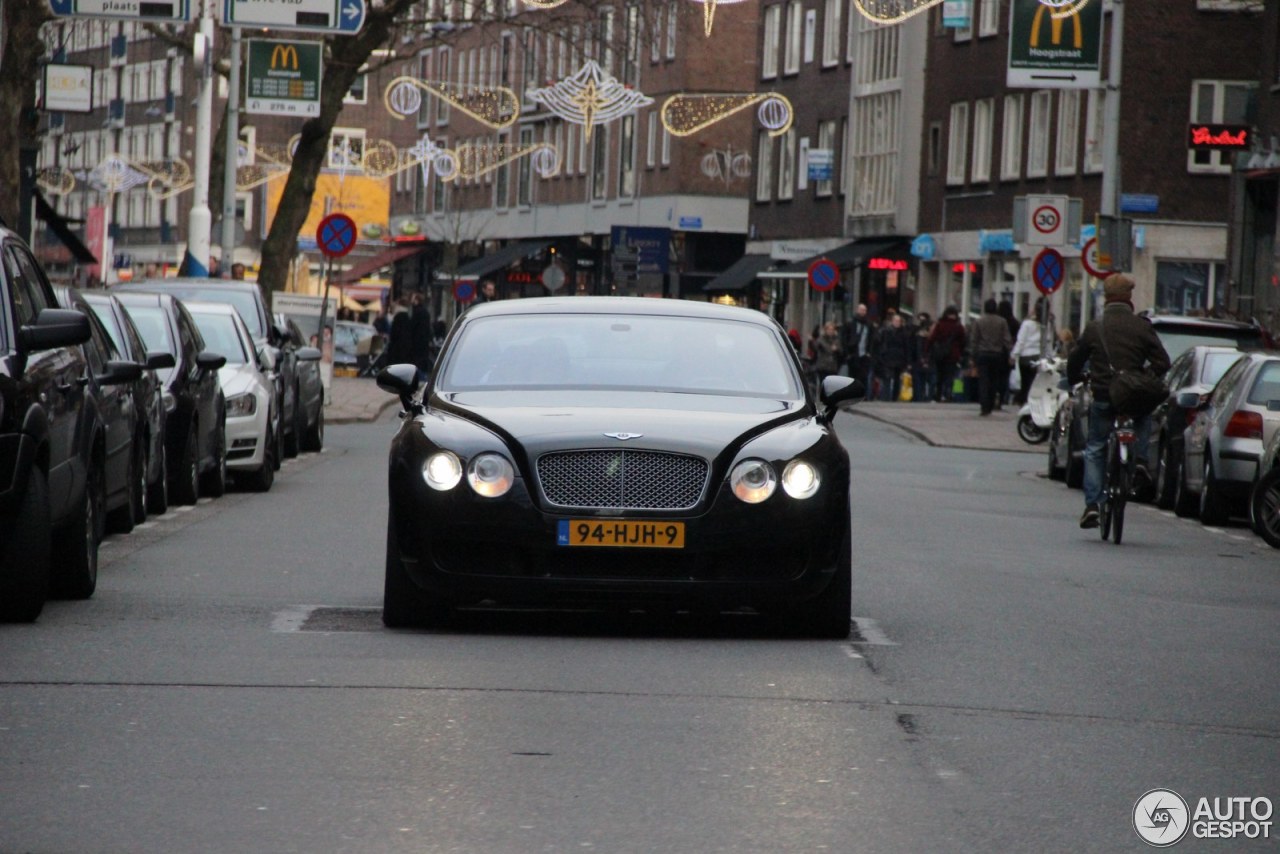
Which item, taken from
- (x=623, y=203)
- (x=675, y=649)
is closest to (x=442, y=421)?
(x=675, y=649)

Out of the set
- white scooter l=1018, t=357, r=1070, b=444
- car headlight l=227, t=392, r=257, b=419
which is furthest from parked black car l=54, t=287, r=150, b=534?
white scooter l=1018, t=357, r=1070, b=444

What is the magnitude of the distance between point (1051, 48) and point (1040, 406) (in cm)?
473

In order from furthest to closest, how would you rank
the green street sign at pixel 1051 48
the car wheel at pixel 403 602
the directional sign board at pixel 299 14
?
the directional sign board at pixel 299 14 < the green street sign at pixel 1051 48 < the car wheel at pixel 403 602

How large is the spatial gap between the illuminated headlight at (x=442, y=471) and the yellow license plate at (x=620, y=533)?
1.55ft

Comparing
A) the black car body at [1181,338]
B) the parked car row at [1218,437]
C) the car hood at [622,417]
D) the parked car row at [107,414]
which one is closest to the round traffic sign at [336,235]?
the parked car row at [107,414]

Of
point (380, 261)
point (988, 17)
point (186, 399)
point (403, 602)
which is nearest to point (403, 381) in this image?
point (403, 602)

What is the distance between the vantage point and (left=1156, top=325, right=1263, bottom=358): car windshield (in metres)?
26.1

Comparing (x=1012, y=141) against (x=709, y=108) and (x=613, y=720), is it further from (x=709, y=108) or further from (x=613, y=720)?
(x=613, y=720)

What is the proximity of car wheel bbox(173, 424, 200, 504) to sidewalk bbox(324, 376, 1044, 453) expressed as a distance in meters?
17.4

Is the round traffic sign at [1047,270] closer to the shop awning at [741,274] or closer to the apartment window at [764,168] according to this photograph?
the shop awning at [741,274]

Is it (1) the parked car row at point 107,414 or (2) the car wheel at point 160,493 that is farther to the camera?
(2) the car wheel at point 160,493

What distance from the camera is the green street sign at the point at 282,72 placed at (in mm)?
39719

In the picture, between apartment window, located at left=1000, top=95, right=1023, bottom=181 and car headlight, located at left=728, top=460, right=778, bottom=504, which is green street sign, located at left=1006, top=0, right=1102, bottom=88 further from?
apartment window, located at left=1000, top=95, right=1023, bottom=181

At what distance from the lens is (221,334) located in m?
22.5
